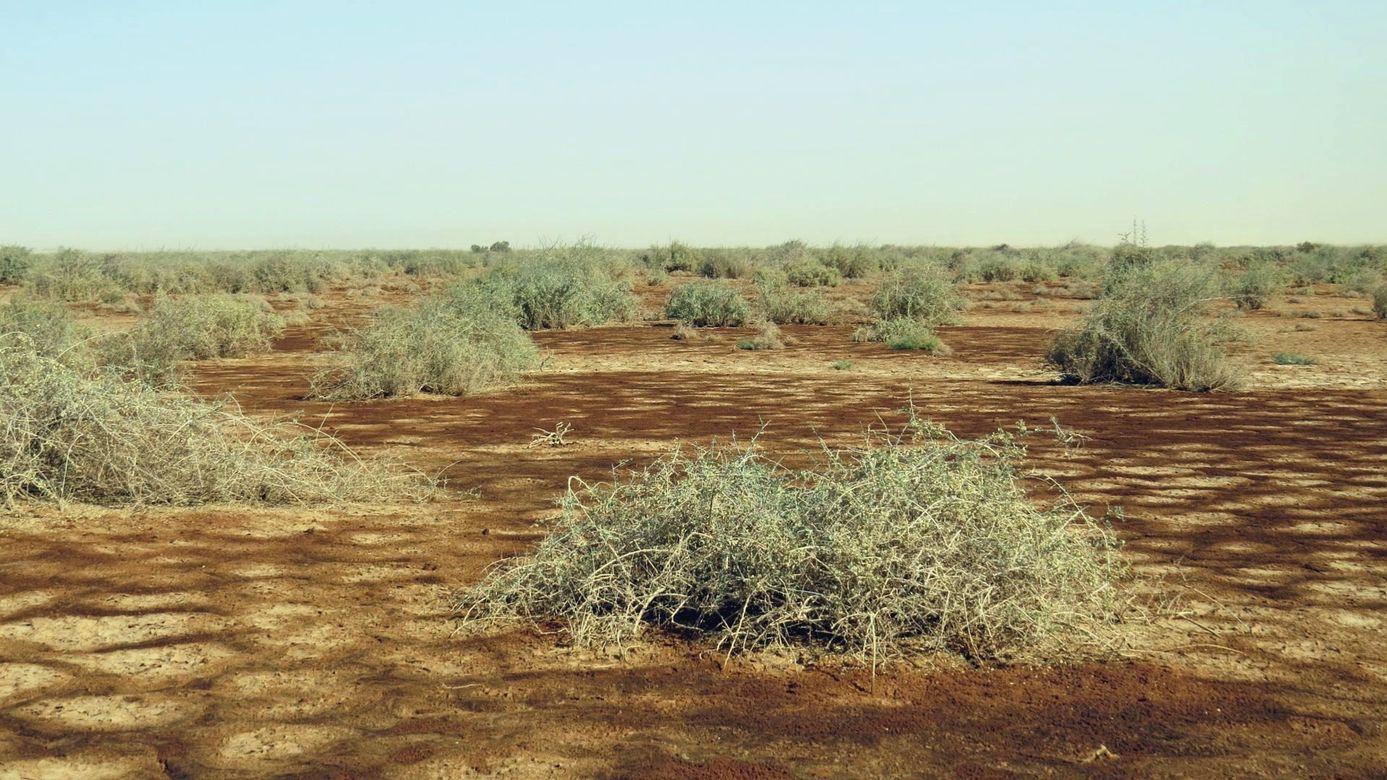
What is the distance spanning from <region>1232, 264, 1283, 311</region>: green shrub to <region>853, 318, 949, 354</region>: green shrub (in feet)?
32.5

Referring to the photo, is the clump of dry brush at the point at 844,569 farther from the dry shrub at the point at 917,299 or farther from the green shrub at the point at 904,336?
the dry shrub at the point at 917,299

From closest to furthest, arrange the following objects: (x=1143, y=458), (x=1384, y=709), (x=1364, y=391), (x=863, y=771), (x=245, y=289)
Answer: (x=863, y=771) → (x=1384, y=709) → (x=1143, y=458) → (x=1364, y=391) → (x=245, y=289)

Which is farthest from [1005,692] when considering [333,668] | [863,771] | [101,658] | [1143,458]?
[1143,458]

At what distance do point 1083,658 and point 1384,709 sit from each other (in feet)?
3.59

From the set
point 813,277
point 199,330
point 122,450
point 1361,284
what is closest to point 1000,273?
point 813,277

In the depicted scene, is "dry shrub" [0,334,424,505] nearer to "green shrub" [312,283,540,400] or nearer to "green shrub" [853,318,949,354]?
"green shrub" [312,283,540,400]

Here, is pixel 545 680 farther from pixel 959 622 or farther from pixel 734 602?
pixel 959 622

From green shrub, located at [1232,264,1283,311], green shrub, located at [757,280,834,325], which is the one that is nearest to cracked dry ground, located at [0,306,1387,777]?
green shrub, located at [757,280,834,325]

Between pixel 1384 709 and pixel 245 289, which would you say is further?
pixel 245 289

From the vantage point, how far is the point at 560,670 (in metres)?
5.26

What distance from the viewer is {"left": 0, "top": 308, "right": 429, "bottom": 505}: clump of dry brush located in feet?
26.2

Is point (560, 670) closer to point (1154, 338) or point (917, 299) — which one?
point (1154, 338)

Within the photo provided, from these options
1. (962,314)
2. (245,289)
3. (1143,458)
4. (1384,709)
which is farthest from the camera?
(245,289)

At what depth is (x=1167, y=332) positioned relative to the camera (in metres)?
16.6
